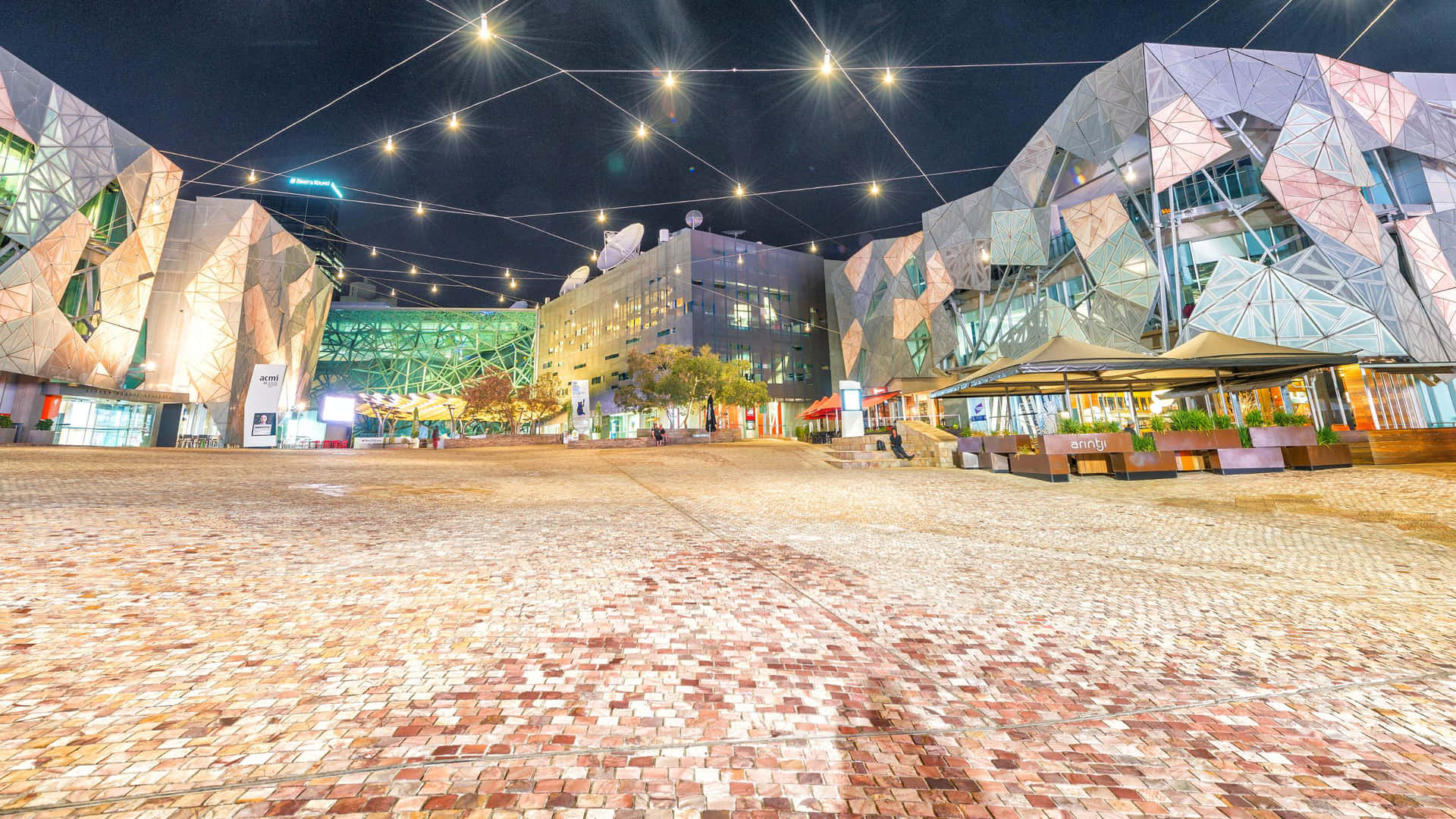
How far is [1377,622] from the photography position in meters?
2.86

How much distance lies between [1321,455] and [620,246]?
186ft

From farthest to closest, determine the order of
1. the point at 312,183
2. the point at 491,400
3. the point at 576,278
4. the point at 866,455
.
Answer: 1. the point at 312,183
2. the point at 576,278
3. the point at 491,400
4. the point at 866,455

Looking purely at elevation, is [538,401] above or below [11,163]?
below

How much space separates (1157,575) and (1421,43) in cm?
3802

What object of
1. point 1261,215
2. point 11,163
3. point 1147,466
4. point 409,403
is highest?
point 11,163

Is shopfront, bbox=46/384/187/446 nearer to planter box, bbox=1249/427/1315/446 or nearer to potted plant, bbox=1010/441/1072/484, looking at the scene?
potted plant, bbox=1010/441/1072/484

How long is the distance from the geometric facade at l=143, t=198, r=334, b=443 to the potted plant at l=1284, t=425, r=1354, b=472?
46.2 m

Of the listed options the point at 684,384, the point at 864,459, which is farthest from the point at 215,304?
the point at 864,459

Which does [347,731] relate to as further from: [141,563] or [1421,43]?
[1421,43]

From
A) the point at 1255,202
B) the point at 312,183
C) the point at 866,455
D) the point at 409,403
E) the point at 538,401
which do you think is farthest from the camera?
the point at 312,183

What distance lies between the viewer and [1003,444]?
12.6 meters

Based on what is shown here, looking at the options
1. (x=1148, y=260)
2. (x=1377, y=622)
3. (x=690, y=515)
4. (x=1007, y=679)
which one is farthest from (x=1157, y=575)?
(x=1148, y=260)

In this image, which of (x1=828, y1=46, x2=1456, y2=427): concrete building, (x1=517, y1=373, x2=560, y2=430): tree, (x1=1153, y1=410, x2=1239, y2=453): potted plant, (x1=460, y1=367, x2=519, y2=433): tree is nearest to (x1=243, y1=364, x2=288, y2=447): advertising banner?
(x1=460, y1=367, x2=519, y2=433): tree

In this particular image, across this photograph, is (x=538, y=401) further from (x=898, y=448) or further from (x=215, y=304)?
(x=898, y=448)
